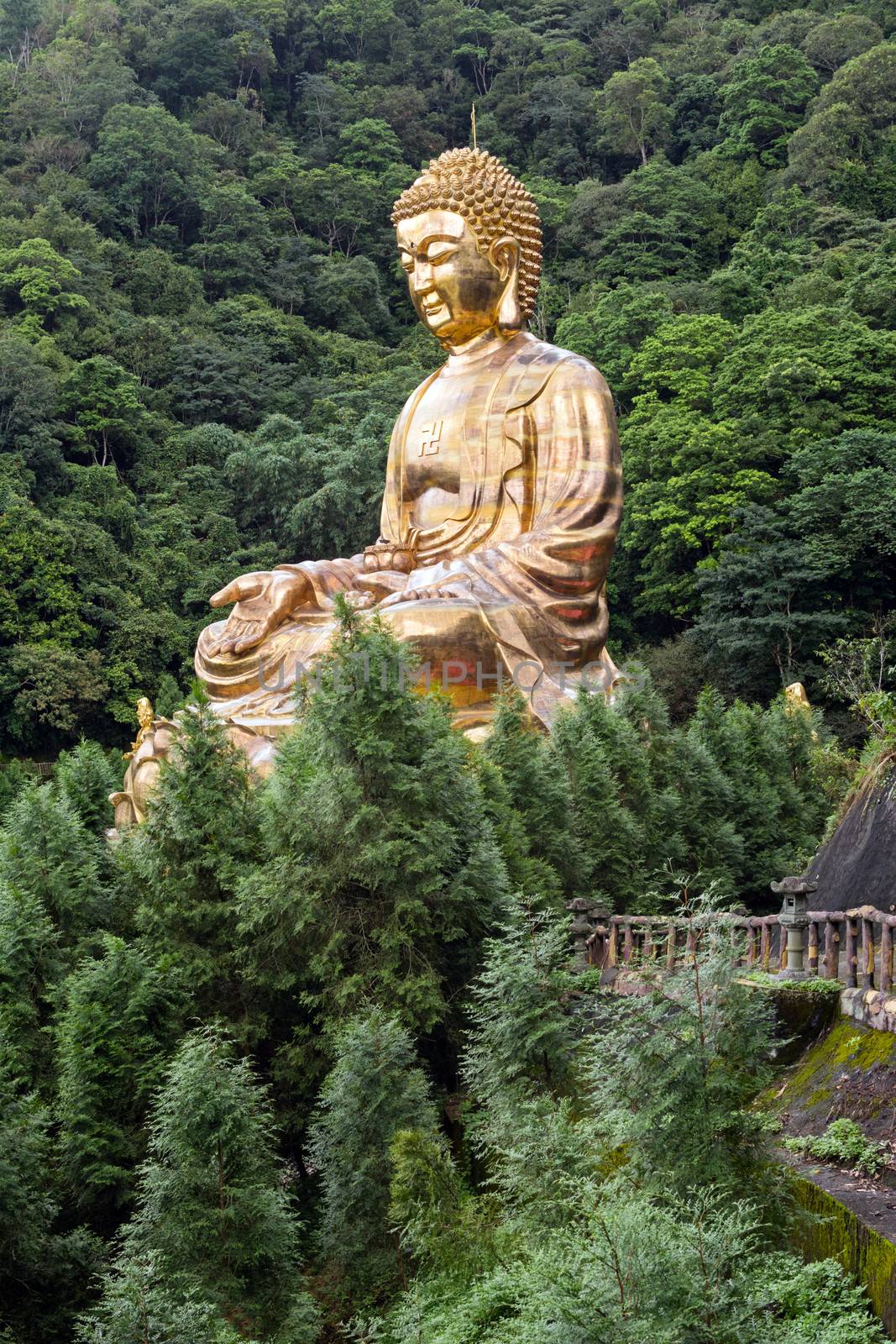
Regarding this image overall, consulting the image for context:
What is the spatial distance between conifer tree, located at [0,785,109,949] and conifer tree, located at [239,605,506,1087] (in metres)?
0.98

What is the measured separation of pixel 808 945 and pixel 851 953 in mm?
292

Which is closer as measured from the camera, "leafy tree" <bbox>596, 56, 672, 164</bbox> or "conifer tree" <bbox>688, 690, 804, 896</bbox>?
"conifer tree" <bbox>688, 690, 804, 896</bbox>

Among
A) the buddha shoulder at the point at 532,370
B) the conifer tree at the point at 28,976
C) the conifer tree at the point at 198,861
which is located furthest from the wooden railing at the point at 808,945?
the buddha shoulder at the point at 532,370

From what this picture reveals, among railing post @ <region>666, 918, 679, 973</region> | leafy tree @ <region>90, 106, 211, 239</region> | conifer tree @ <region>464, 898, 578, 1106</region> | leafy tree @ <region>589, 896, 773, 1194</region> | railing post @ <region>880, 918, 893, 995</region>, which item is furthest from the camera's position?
leafy tree @ <region>90, 106, 211, 239</region>

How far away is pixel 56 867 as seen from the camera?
8.53 m

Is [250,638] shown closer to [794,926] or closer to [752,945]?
[752,945]

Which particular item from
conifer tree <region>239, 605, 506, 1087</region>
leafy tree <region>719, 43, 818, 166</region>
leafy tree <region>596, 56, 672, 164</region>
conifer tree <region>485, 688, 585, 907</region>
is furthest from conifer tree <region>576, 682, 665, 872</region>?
leafy tree <region>596, 56, 672, 164</region>

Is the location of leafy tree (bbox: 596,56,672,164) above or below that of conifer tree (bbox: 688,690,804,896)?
above

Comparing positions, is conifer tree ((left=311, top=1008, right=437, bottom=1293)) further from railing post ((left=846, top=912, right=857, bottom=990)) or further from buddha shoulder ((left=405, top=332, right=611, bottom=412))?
buddha shoulder ((left=405, top=332, right=611, bottom=412))

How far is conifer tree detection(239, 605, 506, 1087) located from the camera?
774cm

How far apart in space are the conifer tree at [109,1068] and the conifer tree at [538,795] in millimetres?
2389

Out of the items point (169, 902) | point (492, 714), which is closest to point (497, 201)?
point (492, 714)

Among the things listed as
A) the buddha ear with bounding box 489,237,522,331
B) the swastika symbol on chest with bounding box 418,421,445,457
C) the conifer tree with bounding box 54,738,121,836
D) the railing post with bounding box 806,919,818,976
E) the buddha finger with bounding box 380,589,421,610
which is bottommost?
the conifer tree with bounding box 54,738,121,836

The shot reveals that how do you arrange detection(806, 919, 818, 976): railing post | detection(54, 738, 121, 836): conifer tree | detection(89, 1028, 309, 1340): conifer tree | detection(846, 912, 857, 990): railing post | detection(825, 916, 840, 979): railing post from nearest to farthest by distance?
1. detection(89, 1028, 309, 1340): conifer tree
2. detection(846, 912, 857, 990): railing post
3. detection(825, 916, 840, 979): railing post
4. detection(806, 919, 818, 976): railing post
5. detection(54, 738, 121, 836): conifer tree
